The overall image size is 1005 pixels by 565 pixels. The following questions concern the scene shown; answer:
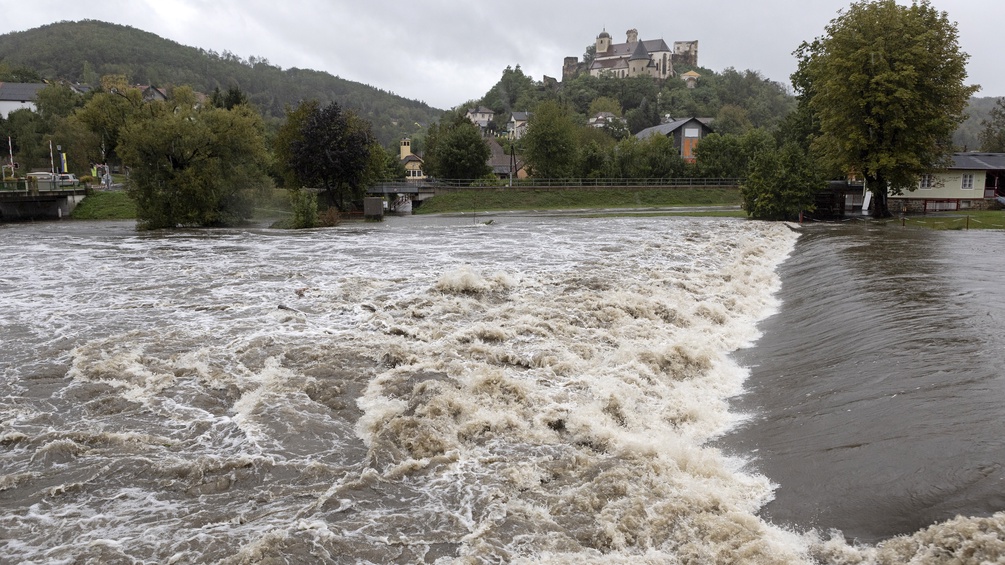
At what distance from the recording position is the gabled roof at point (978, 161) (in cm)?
4972

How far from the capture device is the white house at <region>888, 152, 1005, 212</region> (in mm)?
49375

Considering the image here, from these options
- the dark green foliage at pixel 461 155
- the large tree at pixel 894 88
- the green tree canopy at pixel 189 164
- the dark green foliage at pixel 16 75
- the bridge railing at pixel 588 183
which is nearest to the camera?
the large tree at pixel 894 88

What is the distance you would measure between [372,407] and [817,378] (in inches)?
272

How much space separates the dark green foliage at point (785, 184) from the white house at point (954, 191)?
23.5 feet

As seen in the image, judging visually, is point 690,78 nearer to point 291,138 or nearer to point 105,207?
point 291,138

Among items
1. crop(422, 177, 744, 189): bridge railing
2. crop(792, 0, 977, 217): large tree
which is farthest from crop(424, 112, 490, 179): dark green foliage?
crop(792, 0, 977, 217): large tree

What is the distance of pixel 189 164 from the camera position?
47.4 meters

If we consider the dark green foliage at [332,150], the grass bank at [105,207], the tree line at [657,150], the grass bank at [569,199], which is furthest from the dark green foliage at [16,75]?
the grass bank at [569,199]

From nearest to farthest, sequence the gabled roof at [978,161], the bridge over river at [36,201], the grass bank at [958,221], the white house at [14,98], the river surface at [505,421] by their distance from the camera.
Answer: the river surface at [505,421]
the grass bank at [958,221]
the gabled roof at [978,161]
the bridge over river at [36,201]
the white house at [14,98]

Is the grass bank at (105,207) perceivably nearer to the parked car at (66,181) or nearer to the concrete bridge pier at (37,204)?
the concrete bridge pier at (37,204)

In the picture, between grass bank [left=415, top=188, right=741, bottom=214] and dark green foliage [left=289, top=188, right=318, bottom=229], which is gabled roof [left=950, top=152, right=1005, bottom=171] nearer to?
grass bank [left=415, top=188, right=741, bottom=214]

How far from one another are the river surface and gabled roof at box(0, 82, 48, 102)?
10814cm

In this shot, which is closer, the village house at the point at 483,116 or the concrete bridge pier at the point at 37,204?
the concrete bridge pier at the point at 37,204

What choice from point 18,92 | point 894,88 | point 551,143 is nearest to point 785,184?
point 894,88
